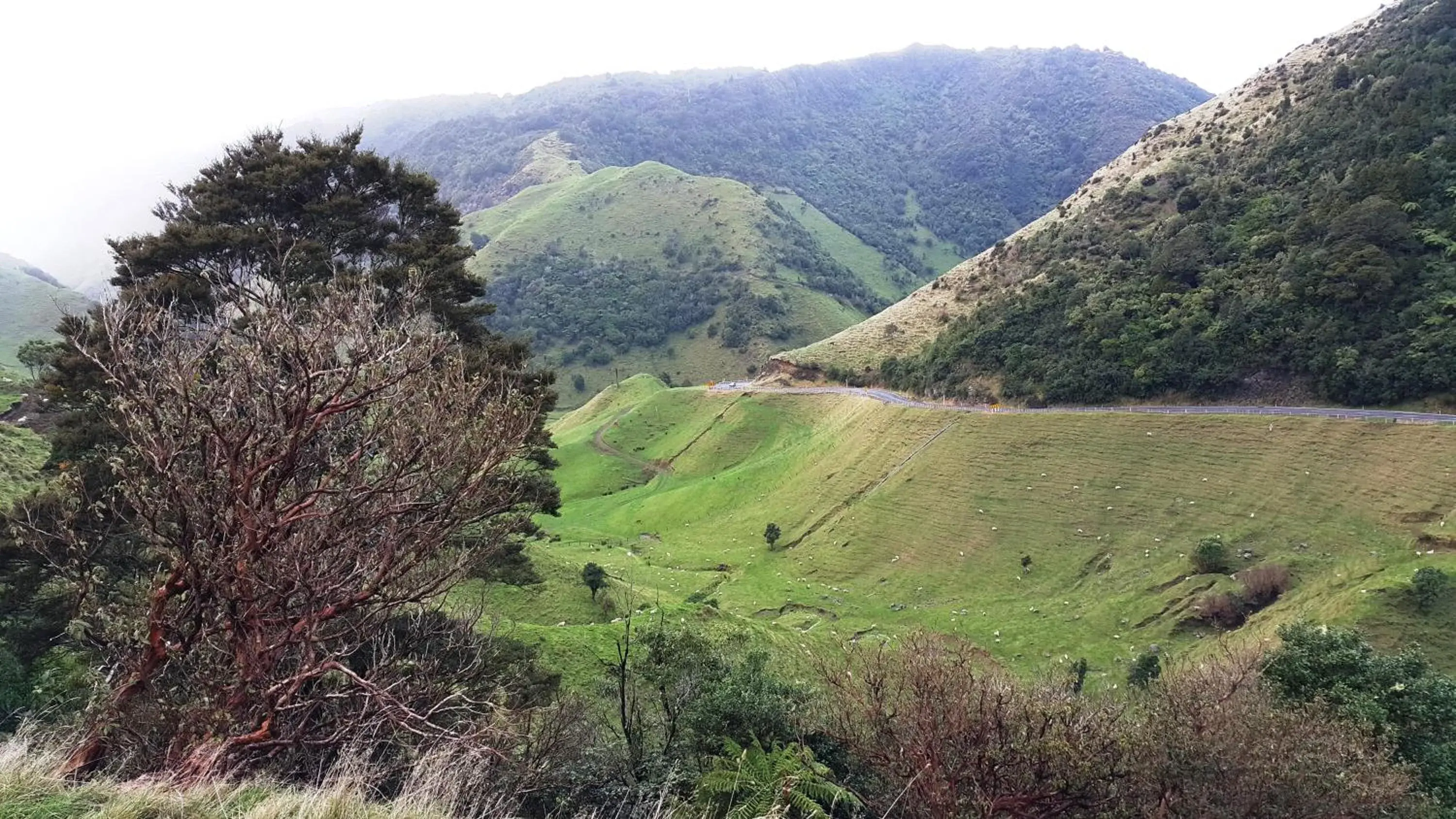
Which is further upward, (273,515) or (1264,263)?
(273,515)

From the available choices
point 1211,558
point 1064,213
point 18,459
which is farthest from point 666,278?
point 1211,558

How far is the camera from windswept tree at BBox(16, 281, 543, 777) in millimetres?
5867

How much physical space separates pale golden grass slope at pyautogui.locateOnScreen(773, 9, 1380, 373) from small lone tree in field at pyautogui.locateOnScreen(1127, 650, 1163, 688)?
3576cm

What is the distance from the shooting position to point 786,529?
4206 cm

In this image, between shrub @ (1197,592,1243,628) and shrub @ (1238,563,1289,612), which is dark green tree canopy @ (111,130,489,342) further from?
shrub @ (1238,563,1289,612)

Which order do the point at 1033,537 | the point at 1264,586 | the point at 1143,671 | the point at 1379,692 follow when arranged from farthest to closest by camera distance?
the point at 1033,537
the point at 1264,586
the point at 1143,671
the point at 1379,692

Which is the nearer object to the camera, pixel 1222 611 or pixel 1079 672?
pixel 1079 672

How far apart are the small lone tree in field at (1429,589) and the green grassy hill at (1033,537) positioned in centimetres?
35

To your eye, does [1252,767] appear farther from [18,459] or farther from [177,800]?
[18,459]

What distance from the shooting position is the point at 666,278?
136 metres

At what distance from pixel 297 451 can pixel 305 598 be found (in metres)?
1.59

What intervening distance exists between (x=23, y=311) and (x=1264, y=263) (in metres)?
175

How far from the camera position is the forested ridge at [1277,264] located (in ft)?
106

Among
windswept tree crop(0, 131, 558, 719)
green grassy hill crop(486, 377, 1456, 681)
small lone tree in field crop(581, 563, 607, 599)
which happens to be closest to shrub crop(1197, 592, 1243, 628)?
green grassy hill crop(486, 377, 1456, 681)
